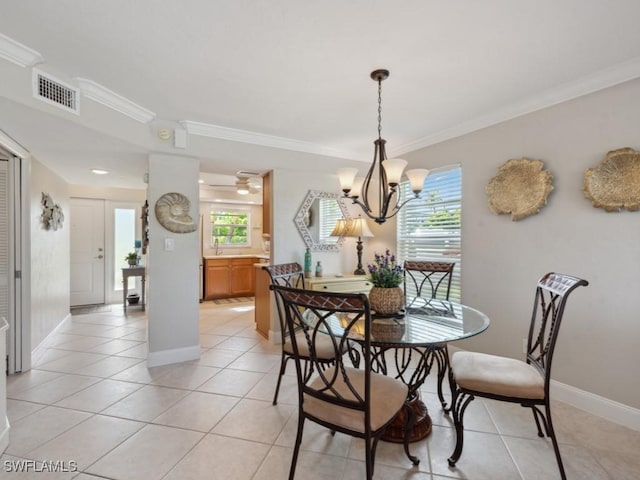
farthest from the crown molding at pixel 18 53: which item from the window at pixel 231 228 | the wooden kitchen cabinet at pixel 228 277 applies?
the window at pixel 231 228

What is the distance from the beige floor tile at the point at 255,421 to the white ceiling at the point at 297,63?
2390 mm

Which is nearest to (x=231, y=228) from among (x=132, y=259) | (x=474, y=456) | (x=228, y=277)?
(x=228, y=277)

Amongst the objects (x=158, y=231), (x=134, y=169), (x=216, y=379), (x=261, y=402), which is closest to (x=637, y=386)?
(x=261, y=402)

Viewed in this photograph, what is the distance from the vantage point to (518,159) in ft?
8.53

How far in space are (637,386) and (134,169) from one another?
16.3 feet

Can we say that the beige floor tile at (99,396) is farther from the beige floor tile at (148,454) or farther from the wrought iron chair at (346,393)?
the wrought iron chair at (346,393)

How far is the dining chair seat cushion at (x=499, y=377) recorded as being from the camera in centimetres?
161

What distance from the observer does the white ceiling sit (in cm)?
156

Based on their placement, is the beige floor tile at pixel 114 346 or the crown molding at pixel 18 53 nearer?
the crown molding at pixel 18 53

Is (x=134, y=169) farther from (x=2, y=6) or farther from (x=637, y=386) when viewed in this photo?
(x=637, y=386)

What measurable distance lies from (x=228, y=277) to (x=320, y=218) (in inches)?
120

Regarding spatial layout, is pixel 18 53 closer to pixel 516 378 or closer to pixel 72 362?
pixel 72 362

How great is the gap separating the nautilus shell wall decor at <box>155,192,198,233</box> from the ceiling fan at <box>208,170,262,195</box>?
932mm

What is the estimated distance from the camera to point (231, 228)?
22.5 ft
